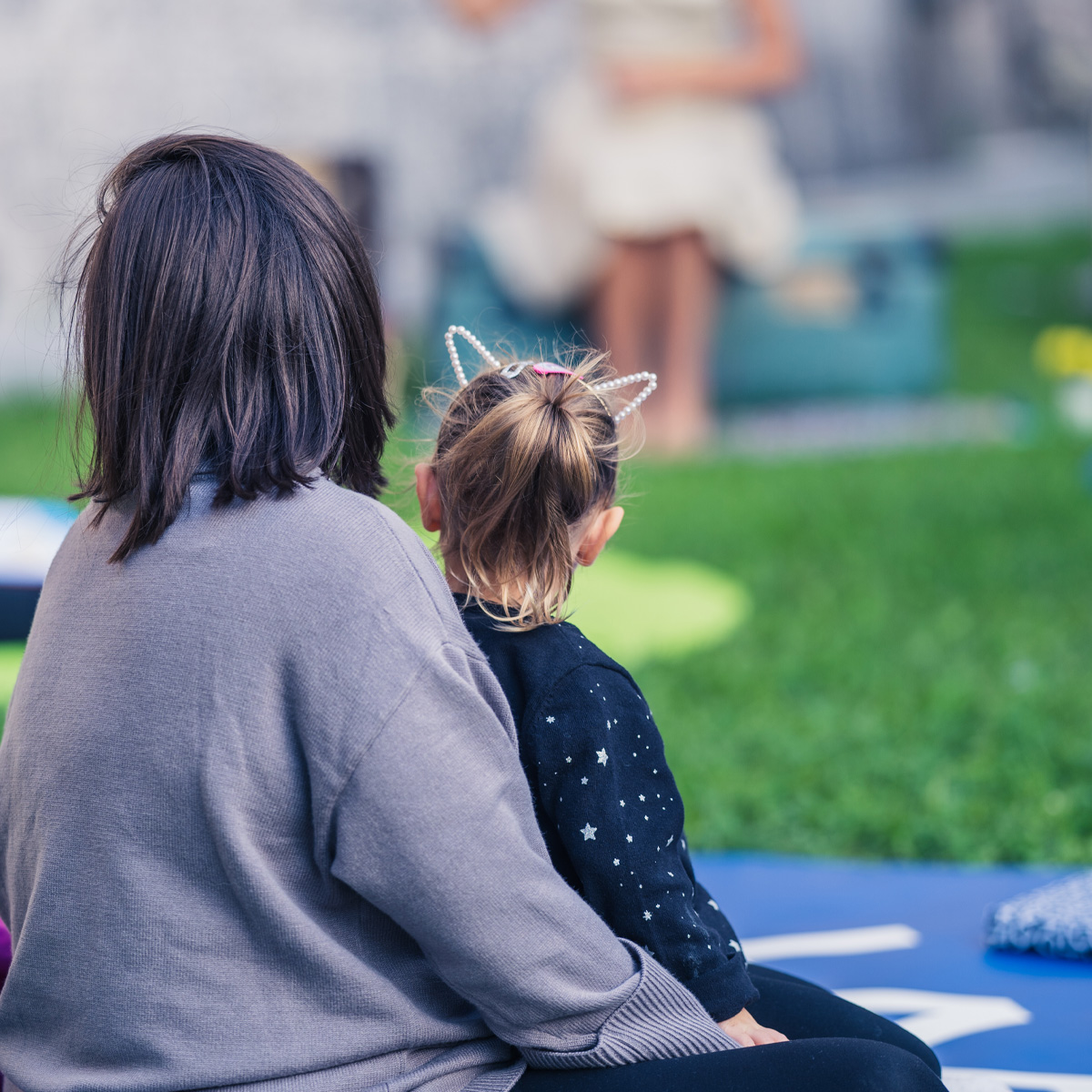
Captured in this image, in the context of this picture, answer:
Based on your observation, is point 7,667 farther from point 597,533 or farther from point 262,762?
point 262,762

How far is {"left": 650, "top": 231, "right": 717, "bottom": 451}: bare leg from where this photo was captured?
8.95 meters

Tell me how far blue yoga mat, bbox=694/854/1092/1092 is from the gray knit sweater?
0.95 m

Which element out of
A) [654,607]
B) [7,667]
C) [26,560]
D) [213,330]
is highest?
[213,330]

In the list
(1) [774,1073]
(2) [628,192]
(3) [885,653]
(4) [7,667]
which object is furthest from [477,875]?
(2) [628,192]

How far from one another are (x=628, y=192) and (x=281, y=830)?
8030 mm

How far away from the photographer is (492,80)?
10820 millimetres

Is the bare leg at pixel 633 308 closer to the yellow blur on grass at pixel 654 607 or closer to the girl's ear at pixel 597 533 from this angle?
the yellow blur on grass at pixel 654 607

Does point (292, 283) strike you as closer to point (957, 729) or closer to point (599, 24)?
point (957, 729)

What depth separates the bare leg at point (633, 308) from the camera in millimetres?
8938

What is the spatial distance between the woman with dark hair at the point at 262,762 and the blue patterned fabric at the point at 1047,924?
4.03 ft

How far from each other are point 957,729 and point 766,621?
1.22m

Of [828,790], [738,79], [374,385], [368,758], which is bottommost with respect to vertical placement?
[828,790]

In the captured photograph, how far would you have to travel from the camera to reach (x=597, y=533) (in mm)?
1408

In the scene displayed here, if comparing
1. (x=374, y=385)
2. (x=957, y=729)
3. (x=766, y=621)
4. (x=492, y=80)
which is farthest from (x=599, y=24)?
(x=374, y=385)
